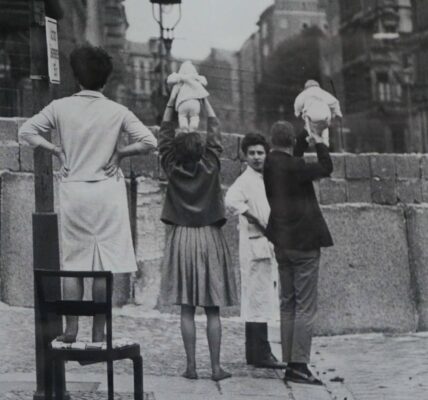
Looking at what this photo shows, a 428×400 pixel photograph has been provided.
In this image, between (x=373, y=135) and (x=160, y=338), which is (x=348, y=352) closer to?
(x=160, y=338)

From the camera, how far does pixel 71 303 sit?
5.19 m

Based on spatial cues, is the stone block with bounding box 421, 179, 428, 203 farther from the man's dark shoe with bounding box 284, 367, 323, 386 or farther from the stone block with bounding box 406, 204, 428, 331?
the man's dark shoe with bounding box 284, 367, 323, 386

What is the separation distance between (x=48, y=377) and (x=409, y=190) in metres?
5.67

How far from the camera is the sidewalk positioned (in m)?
6.55

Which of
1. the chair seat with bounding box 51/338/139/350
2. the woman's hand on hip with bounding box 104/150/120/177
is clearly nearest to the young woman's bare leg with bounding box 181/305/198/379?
the woman's hand on hip with bounding box 104/150/120/177

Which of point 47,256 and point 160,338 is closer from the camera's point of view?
point 47,256

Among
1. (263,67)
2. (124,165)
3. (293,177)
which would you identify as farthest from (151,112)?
(293,177)

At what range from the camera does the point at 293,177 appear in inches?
278

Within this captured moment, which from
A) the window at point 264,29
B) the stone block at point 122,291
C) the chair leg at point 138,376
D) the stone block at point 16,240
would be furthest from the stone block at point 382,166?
the chair leg at point 138,376

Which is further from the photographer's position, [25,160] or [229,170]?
[229,170]

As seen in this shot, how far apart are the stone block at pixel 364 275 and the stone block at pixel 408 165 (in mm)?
793

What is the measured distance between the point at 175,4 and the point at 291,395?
3848 mm

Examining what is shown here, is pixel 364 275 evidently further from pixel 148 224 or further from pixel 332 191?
pixel 148 224

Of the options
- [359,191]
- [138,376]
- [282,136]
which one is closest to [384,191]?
[359,191]
